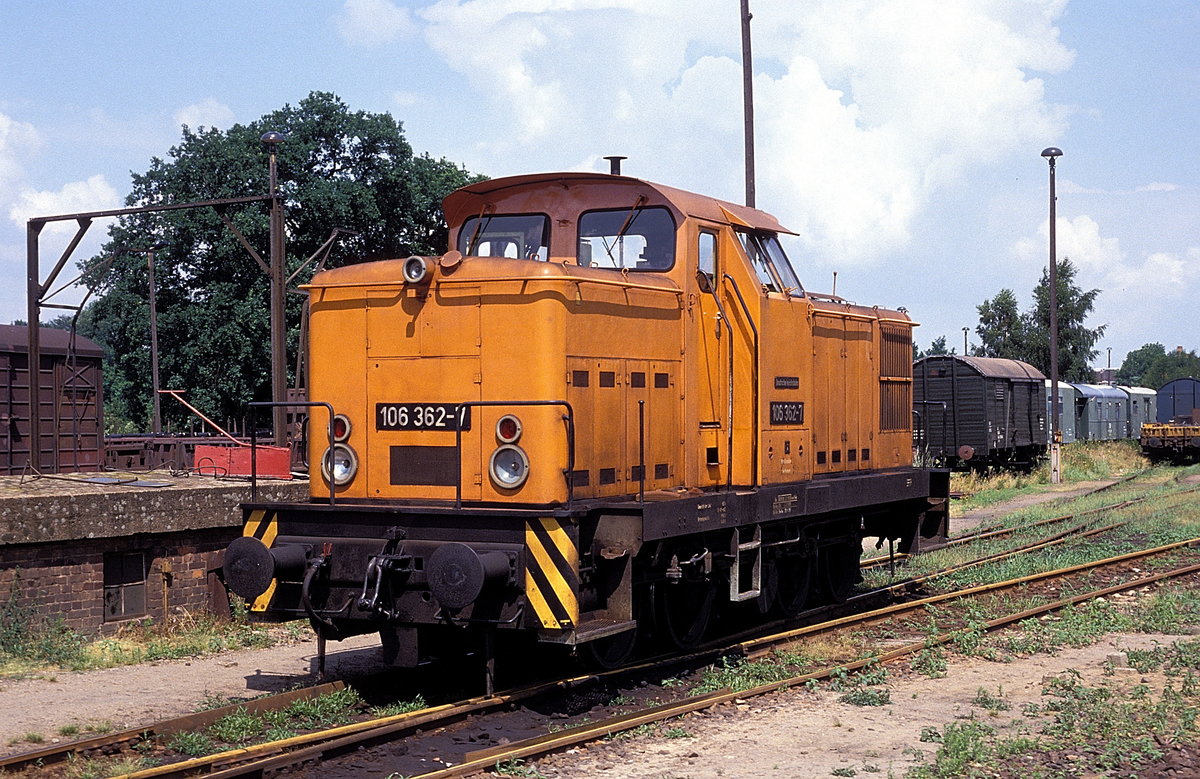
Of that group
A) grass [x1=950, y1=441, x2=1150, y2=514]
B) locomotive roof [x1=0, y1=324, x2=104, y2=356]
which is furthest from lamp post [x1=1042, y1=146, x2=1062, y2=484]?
locomotive roof [x1=0, y1=324, x2=104, y2=356]

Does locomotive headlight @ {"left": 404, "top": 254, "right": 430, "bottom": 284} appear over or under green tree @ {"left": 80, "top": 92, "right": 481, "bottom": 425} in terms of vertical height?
under

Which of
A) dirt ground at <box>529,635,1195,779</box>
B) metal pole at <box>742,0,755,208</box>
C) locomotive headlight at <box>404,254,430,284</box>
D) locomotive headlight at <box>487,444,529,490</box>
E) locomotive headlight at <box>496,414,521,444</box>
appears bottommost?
dirt ground at <box>529,635,1195,779</box>

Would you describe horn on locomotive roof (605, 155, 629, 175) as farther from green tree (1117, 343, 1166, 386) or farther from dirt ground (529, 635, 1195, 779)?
green tree (1117, 343, 1166, 386)

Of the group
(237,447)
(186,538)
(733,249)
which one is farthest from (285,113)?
(733,249)

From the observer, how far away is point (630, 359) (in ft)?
28.3

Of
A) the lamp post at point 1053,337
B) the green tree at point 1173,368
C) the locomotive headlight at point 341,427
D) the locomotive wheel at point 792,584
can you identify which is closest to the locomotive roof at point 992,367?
the lamp post at point 1053,337

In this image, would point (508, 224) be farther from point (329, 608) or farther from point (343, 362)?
point (329, 608)

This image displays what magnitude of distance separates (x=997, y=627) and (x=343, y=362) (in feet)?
21.0

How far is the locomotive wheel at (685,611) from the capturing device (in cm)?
950

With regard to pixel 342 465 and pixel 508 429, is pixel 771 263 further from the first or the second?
pixel 342 465

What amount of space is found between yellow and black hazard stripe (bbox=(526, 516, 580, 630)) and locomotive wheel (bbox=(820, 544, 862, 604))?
5174 millimetres

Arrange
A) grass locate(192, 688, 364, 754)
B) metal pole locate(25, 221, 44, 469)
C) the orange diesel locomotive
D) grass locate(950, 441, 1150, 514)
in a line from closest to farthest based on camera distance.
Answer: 1. grass locate(192, 688, 364, 754)
2. the orange diesel locomotive
3. metal pole locate(25, 221, 44, 469)
4. grass locate(950, 441, 1150, 514)

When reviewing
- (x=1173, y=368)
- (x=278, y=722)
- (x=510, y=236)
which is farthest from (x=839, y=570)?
(x=1173, y=368)

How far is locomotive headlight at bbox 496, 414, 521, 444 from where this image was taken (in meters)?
7.94
